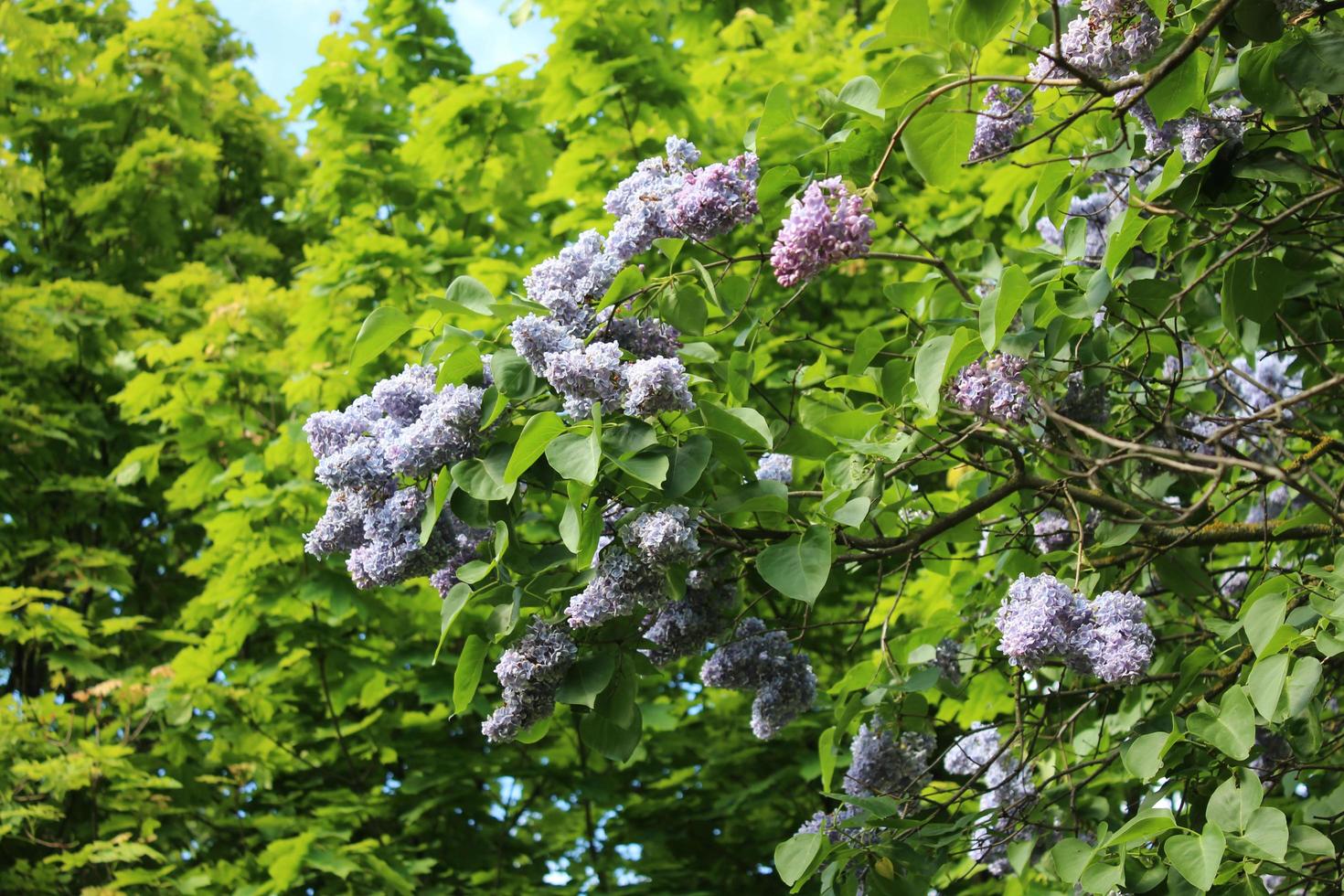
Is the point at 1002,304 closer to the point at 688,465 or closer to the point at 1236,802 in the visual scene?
the point at 688,465

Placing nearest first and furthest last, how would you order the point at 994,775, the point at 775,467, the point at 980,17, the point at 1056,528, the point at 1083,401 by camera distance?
1. the point at 980,17
2. the point at 775,467
3. the point at 1083,401
4. the point at 1056,528
5. the point at 994,775

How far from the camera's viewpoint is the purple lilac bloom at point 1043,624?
2.29 m

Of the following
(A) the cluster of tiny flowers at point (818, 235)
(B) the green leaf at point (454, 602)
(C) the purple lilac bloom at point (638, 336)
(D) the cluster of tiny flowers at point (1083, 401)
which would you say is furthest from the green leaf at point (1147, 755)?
(B) the green leaf at point (454, 602)

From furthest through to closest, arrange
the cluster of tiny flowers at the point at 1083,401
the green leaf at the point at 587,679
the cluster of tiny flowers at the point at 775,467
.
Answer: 1. the cluster of tiny flowers at the point at 1083,401
2. the cluster of tiny flowers at the point at 775,467
3. the green leaf at the point at 587,679

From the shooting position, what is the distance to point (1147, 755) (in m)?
2.36

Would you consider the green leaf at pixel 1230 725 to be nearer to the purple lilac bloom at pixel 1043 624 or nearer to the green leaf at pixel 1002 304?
the purple lilac bloom at pixel 1043 624

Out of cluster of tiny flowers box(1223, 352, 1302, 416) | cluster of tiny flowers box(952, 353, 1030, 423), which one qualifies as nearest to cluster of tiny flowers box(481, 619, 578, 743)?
cluster of tiny flowers box(952, 353, 1030, 423)

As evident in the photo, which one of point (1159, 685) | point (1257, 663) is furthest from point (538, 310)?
point (1159, 685)

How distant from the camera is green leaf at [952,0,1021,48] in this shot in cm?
204

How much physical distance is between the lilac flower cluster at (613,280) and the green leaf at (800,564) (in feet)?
1.16

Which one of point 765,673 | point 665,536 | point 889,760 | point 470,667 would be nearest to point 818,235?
point 665,536

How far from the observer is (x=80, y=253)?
9.47 m

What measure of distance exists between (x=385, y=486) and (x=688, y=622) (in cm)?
72

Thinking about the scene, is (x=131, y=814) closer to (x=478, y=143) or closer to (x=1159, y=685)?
(x=478, y=143)
